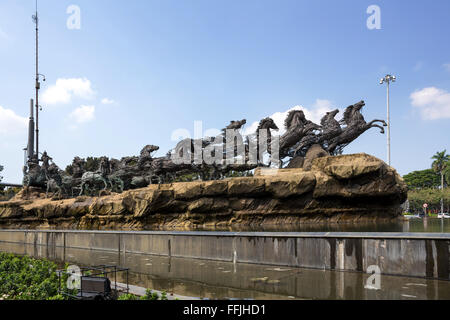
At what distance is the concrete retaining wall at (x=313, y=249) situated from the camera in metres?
6.82

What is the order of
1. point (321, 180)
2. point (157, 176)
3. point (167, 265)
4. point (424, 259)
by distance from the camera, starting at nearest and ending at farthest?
point (424, 259)
point (167, 265)
point (321, 180)
point (157, 176)

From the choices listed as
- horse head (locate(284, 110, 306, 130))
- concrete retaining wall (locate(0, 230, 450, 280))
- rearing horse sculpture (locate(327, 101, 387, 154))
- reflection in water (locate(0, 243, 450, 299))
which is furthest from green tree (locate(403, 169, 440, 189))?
reflection in water (locate(0, 243, 450, 299))

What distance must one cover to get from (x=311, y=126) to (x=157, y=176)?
46.4ft

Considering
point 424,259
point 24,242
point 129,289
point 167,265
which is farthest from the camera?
point 24,242

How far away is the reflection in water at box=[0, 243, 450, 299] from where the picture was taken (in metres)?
5.99

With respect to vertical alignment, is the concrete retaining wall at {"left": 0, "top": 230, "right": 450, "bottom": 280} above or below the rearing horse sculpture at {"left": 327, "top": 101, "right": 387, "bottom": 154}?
below

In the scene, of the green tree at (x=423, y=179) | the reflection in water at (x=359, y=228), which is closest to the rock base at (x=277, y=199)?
the reflection in water at (x=359, y=228)

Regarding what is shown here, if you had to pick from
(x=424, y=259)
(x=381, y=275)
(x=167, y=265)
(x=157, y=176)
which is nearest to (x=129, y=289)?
(x=167, y=265)

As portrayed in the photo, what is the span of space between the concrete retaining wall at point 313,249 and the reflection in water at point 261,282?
0.75 ft

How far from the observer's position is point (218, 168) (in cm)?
2739

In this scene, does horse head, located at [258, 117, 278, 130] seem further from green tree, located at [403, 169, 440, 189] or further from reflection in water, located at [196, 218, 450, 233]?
green tree, located at [403, 169, 440, 189]

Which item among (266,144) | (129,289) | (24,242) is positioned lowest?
(24,242)

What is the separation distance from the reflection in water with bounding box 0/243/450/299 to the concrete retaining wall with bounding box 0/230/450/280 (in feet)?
0.75
